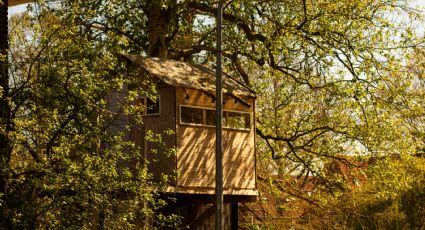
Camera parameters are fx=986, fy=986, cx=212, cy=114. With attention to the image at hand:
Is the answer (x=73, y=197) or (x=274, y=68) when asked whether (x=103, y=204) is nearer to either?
(x=73, y=197)

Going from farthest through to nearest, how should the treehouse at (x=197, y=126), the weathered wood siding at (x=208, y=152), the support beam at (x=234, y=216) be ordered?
the support beam at (x=234, y=216) → the weathered wood siding at (x=208, y=152) → the treehouse at (x=197, y=126)

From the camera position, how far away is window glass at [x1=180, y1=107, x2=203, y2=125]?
90.0ft

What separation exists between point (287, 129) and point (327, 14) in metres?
4.72

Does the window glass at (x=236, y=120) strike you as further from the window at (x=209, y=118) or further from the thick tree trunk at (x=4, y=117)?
the thick tree trunk at (x=4, y=117)

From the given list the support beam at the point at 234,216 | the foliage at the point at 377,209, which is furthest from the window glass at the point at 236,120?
the foliage at the point at 377,209

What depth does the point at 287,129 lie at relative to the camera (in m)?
33.6

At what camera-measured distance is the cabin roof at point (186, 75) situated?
89.4ft

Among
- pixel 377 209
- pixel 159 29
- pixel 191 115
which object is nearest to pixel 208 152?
pixel 191 115

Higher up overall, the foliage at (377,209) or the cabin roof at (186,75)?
the cabin roof at (186,75)

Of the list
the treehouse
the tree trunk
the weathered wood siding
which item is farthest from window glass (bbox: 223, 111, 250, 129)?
the tree trunk

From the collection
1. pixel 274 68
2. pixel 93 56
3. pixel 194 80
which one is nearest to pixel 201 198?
pixel 194 80

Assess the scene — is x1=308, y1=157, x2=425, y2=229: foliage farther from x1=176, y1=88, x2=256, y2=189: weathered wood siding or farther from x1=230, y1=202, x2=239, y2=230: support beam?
x1=176, y1=88, x2=256, y2=189: weathered wood siding

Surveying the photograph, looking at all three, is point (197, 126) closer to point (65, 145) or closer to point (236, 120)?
point (236, 120)

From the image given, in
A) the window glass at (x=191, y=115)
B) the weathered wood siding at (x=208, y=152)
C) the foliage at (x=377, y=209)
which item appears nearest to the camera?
the weathered wood siding at (x=208, y=152)
